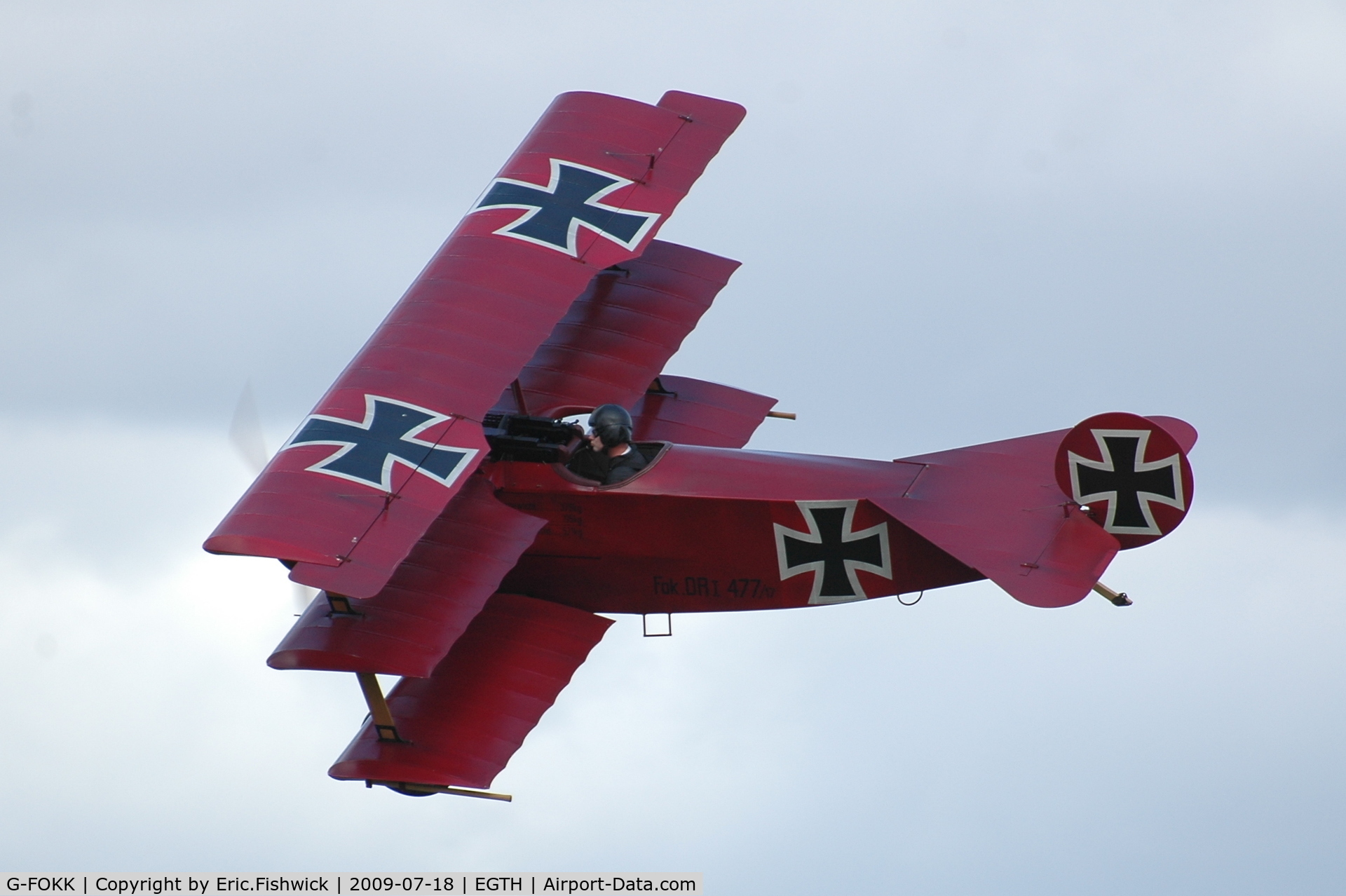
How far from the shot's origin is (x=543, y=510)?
19797mm

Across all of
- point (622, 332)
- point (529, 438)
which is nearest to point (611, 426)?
point (529, 438)

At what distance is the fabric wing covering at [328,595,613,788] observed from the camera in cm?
1853

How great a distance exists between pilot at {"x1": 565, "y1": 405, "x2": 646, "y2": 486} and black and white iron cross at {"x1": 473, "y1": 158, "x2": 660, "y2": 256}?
2347 mm

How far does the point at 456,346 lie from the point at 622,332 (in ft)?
9.15

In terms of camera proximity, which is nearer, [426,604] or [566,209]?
[426,604]

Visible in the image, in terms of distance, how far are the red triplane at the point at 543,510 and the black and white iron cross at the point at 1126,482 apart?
0.02 metres

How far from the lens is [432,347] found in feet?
65.2

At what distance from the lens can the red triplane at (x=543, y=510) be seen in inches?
709

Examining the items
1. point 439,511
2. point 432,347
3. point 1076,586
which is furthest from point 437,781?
point 1076,586

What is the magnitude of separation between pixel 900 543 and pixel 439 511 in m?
3.85

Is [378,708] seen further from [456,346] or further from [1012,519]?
[1012,519]

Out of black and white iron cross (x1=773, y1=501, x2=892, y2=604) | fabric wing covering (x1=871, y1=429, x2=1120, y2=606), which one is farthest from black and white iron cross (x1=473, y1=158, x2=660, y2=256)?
fabric wing covering (x1=871, y1=429, x2=1120, y2=606)

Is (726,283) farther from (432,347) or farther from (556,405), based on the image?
(432,347)

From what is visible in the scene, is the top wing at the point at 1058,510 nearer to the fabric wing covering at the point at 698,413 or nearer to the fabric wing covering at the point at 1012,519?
the fabric wing covering at the point at 1012,519
